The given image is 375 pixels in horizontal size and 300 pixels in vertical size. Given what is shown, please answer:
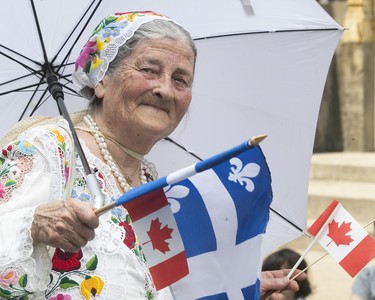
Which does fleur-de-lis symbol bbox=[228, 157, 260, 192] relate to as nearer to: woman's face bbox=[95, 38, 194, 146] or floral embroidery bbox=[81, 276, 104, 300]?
woman's face bbox=[95, 38, 194, 146]

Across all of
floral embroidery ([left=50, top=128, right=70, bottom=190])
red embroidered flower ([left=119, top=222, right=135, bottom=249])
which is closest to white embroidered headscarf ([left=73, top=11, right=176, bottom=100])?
floral embroidery ([left=50, top=128, right=70, bottom=190])

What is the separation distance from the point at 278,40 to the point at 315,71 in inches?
8.2

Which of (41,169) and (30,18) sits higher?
(30,18)

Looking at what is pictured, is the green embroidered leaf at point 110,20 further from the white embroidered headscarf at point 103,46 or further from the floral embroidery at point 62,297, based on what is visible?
the floral embroidery at point 62,297

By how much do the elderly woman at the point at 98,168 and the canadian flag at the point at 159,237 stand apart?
0.11m

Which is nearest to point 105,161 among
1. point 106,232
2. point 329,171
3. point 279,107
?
point 106,232

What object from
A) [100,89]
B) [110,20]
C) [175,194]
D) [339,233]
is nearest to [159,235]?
[175,194]

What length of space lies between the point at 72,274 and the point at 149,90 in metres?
0.60

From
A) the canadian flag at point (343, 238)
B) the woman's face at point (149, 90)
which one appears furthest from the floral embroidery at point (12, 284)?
the canadian flag at point (343, 238)

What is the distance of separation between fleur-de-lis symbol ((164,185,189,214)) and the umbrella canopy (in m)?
0.85

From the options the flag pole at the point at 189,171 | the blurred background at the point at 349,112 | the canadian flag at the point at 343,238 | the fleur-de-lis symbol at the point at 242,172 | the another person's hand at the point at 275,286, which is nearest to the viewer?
the flag pole at the point at 189,171

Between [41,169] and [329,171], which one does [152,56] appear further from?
[329,171]

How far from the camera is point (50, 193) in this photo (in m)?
2.75

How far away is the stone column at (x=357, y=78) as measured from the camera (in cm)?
1074
